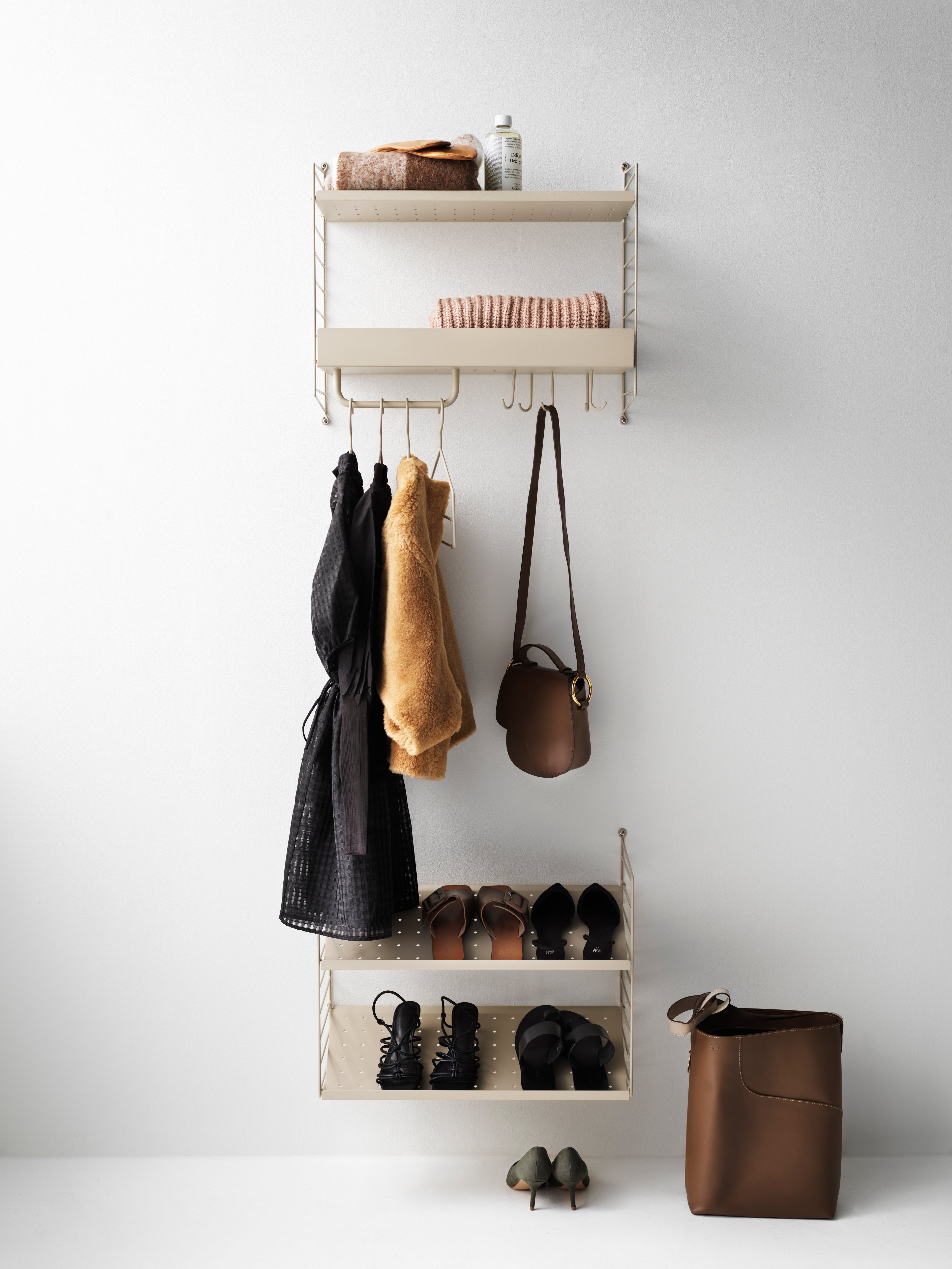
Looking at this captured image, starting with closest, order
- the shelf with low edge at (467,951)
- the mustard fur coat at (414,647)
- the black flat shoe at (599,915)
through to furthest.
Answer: the mustard fur coat at (414,647)
the shelf with low edge at (467,951)
the black flat shoe at (599,915)

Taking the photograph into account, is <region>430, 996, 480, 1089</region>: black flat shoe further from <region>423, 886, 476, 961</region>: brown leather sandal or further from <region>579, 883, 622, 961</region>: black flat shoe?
<region>579, 883, 622, 961</region>: black flat shoe

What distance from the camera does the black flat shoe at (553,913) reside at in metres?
1.86

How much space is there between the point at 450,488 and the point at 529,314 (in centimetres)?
36

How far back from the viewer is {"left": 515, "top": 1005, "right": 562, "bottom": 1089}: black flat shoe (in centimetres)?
177

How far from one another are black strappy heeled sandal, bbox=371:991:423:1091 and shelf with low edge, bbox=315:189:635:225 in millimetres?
1519

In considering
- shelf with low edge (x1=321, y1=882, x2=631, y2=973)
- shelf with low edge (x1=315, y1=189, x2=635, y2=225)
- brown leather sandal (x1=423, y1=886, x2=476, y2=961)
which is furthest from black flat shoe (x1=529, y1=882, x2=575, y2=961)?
shelf with low edge (x1=315, y1=189, x2=635, y2=225)

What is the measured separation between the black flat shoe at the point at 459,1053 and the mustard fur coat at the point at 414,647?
51 centimetres

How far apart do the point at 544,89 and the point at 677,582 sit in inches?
39.6

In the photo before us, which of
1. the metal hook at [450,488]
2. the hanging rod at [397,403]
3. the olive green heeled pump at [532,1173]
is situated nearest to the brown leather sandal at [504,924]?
the olive green heeled pump at [532,1173]

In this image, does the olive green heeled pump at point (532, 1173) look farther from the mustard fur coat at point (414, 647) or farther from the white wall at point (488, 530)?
the mustard fur coat at point (414, 647)

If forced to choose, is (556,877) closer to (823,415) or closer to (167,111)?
(823,415)

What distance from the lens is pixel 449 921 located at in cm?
182

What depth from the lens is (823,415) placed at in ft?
6.29

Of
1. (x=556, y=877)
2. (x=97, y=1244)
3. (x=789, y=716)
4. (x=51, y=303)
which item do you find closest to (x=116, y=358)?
(x=51, y=303)
